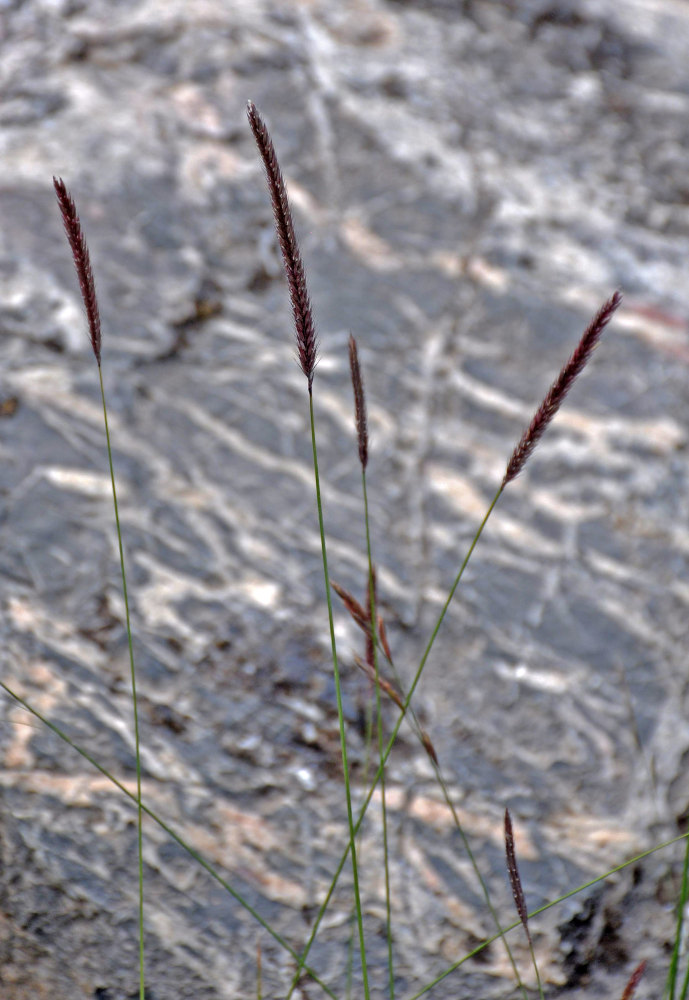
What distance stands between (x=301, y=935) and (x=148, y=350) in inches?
38.6

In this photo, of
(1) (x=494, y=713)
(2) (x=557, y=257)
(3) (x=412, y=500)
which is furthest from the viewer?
(2) (x=557, y=257)

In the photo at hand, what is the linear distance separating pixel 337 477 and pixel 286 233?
851mm

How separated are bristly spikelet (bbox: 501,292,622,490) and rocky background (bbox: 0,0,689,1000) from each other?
0.69 metres

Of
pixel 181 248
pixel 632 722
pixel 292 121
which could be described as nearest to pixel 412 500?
pixel 632 722

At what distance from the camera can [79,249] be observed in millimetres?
767

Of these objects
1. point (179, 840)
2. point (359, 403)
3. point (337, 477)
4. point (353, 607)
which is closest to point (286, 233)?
point (359, 403)

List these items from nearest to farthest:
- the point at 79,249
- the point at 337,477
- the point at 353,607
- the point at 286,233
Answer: the point at 286,233 → the point at 79,249 → the point at 353,607 → the point at 337,477

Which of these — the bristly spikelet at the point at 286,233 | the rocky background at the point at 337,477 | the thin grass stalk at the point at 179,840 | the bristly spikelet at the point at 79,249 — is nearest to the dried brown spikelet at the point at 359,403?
the bristly spikelet at the point at 286,233

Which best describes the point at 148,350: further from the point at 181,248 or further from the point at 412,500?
the point at 412,500

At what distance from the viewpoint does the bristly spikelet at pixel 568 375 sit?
26.7 inches

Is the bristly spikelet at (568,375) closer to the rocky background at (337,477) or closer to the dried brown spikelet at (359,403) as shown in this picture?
the dried brown spikelet at (359,403)

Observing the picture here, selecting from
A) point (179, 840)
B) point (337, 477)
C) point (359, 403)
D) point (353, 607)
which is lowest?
point (179, 840)

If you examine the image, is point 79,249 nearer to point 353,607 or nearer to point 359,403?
point 359,403

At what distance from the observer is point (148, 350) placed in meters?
1.50
